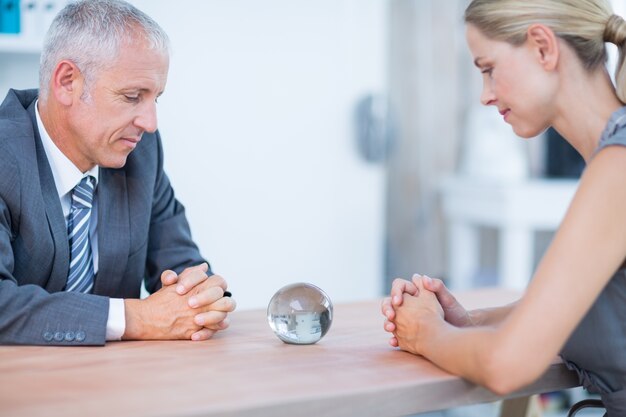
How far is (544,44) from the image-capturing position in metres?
1.47

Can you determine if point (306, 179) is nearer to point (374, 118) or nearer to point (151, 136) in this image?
point (374, 118)

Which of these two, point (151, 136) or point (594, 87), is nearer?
point (594, 87)

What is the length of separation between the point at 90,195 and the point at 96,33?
0.35m

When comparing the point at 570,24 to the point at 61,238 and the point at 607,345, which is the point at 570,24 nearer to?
the point at 607,345

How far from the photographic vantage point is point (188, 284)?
5.48 feet

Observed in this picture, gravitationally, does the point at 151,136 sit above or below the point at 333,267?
above

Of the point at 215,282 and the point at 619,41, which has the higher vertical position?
the point at 619,41

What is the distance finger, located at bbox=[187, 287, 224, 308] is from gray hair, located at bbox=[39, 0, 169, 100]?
0.53 m

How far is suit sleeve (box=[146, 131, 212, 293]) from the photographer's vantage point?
206 centimetres

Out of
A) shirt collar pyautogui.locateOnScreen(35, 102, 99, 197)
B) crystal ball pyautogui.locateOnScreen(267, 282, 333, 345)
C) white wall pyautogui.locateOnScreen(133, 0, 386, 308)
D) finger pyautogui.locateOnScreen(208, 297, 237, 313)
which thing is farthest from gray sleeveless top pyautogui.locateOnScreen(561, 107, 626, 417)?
white wall pyautogui.locateOnScreen(133, 0, 386, 308)

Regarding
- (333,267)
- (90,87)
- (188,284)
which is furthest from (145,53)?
(333,267)

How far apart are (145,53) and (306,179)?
2.17 metres

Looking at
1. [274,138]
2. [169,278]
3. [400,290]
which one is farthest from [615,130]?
[274,138]

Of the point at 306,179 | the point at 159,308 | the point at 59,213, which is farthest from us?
the point at 306,179
